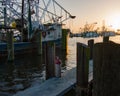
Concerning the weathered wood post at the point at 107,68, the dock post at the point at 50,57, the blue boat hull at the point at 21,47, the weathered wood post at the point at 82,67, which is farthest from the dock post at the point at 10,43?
the weathered wood post at the point at 107,68

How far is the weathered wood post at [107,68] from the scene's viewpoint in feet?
14.2

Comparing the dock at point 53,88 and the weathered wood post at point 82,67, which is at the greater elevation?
the weathered wood post at point 82,67

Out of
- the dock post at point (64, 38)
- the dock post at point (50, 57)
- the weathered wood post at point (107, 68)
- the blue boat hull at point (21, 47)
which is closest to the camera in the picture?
the weathered wood post at point (107, 68)

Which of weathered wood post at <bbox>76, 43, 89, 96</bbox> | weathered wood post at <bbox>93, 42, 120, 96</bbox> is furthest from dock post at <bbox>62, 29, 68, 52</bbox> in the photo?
weathered wood post at <bbox>93, 42, 120, 96</bbox>

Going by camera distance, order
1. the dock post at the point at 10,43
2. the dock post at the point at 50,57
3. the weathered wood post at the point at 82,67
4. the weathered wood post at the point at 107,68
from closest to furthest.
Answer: the weathered wood post at the point at 107,68
the weathered wood post at the point at 82,67
the dock post at the point at 50,57
the dock post at the point at 10,43

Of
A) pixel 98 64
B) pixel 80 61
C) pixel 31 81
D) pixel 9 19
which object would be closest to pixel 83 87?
pixel 80 61

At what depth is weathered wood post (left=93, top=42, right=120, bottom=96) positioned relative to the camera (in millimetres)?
4320

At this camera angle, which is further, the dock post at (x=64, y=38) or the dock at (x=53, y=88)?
the dock post at (x=64, y=38)

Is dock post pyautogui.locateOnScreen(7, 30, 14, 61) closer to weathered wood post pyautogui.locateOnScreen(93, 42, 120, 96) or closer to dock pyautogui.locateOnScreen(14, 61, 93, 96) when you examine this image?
dock pyautogui.locateOnScreen(14, 61, 93, 96)

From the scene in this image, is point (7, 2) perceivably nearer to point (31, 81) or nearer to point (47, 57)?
point (31, 81)

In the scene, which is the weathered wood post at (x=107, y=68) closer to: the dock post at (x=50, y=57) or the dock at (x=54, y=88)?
the dock at (x=54, y=88)

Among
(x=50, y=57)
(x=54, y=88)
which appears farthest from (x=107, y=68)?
(x=50, y=57)

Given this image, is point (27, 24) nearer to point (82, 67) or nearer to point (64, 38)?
point (64, 38)

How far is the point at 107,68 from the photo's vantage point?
4.39m
